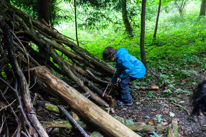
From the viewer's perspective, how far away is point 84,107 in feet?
7.63

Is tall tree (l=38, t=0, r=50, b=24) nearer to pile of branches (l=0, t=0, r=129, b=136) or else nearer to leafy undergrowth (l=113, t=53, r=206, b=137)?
pile of branches (l=0, t=0, r=129, b=136)

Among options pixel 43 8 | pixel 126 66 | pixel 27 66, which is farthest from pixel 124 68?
pixel 43 8

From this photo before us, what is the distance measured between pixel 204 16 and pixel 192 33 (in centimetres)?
258

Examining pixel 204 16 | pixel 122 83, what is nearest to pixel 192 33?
pixel 204 16

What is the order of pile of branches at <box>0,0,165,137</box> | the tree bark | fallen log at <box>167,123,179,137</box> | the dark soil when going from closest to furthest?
the tree bark < pile of branches at <box>0,0,165,137</box> < fallen log at <box>167,123,179,137</box> < the dark soil

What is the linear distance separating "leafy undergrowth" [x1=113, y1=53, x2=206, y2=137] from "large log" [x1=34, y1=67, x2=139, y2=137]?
0.67 meters

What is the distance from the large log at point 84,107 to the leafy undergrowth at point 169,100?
26.4 inches

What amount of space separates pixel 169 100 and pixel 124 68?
1386 millimetres

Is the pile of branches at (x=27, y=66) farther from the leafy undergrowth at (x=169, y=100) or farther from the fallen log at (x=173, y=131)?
the fallen log at (x=173, y=131)

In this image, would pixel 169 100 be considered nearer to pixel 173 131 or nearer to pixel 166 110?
pixel 166 110

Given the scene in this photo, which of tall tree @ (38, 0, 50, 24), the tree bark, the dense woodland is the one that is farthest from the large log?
tall tree @ (38, 0, 50, 24)

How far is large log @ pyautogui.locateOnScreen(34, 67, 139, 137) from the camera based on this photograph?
2113mm

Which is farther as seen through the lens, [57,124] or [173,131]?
[173,131]

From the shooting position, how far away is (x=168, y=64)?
5.49 meters
